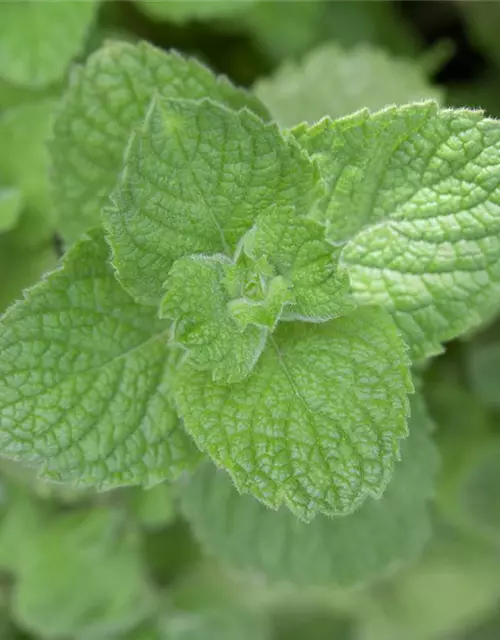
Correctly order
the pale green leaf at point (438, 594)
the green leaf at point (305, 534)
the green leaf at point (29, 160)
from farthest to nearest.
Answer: the pale green leaf at point (438, 594)
the green leaf at point (29, 160)
the green leaf at point (305, 534)

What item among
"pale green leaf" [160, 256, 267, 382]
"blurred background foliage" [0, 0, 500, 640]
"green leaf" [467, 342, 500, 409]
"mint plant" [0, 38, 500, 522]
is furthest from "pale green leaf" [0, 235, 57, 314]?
"green leaf" [467, 342, 500, 409]

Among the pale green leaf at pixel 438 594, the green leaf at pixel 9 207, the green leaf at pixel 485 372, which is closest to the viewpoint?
the green leaf at pixel 9 207

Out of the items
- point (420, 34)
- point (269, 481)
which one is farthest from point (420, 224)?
point (420, 34)

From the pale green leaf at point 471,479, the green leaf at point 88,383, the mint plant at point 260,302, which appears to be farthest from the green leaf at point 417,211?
the pale green leaf at point 471,479

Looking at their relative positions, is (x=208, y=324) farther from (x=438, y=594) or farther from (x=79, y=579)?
(x=438, y=594)

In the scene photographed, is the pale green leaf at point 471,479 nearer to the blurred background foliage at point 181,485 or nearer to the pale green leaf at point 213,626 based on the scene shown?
the blurred background foliage at point 181,485

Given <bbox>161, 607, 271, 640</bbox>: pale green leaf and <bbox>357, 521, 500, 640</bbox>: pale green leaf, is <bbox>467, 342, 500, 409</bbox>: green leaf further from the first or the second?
<bbox>161, 607, 271, 640</bbox>: pale green leaf

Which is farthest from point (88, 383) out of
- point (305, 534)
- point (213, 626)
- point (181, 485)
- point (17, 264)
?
point (213, 626)
